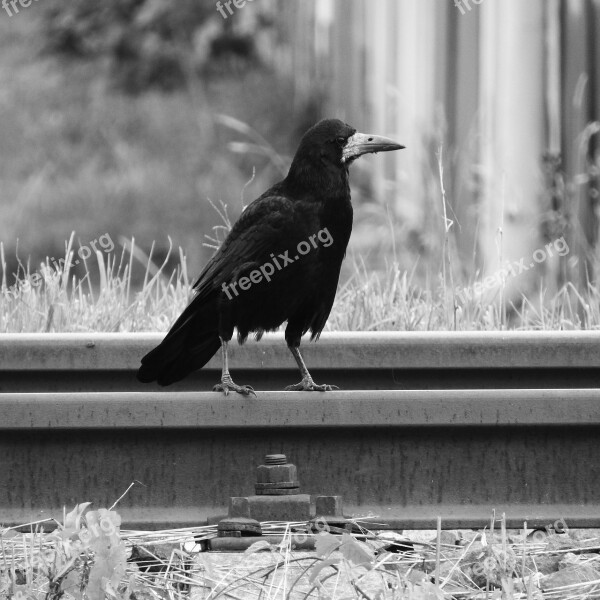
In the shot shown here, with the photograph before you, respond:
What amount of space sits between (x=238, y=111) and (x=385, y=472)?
1473cm

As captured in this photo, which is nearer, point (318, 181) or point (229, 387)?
point (229, 387)

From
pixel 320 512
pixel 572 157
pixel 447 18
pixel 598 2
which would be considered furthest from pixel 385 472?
pixel 447 18

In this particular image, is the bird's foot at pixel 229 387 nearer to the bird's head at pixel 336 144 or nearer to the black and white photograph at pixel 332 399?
the black and white photograph at pixel 332 399

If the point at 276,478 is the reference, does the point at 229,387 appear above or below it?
above

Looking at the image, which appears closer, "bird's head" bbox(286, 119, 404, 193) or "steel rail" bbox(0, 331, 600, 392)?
"steel rail" bbox(0, 331, 600, 392)

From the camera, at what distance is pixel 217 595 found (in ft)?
9.42

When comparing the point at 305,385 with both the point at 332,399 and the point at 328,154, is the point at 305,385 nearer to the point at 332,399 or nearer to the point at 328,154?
the point at 332,399

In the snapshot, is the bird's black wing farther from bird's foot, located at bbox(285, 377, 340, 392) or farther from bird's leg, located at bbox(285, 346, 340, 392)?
bird's foot, located at bbox(285, 377, 340, 392)

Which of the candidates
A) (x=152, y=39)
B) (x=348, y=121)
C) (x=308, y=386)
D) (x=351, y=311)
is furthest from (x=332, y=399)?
(x=152, y=39)

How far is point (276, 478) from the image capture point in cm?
349

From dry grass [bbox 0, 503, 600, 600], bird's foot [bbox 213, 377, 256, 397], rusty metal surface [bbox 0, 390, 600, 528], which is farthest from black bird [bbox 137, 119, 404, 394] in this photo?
dry grass [bbox 0, 503, 600, 600]

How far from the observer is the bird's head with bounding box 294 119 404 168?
4.76 meters

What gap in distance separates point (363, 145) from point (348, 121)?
819 centimetres

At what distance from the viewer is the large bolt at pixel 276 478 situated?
3.48 m
